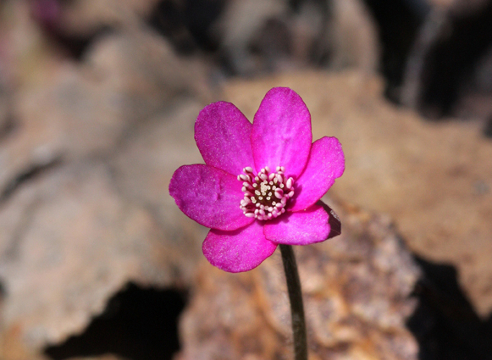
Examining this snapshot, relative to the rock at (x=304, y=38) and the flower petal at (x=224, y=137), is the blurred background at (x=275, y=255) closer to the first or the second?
the rock at (x=304, y=38)

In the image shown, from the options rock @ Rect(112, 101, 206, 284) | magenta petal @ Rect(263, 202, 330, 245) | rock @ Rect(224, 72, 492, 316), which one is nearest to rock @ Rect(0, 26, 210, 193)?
rock @ Rect(112, 101, 206, 284)

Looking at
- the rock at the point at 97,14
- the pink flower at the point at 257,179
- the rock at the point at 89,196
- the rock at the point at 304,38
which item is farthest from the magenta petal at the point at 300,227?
the rock at the point at 97,14

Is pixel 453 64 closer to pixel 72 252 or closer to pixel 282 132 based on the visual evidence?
pixel 282 132

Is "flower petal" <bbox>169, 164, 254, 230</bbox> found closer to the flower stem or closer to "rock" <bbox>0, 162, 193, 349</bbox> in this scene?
the flower stem

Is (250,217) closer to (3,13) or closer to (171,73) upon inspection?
(171,73)

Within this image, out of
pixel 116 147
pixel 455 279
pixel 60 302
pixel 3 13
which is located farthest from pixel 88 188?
pixel 3 13

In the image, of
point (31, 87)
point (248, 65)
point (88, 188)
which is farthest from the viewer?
point (31, 87)
